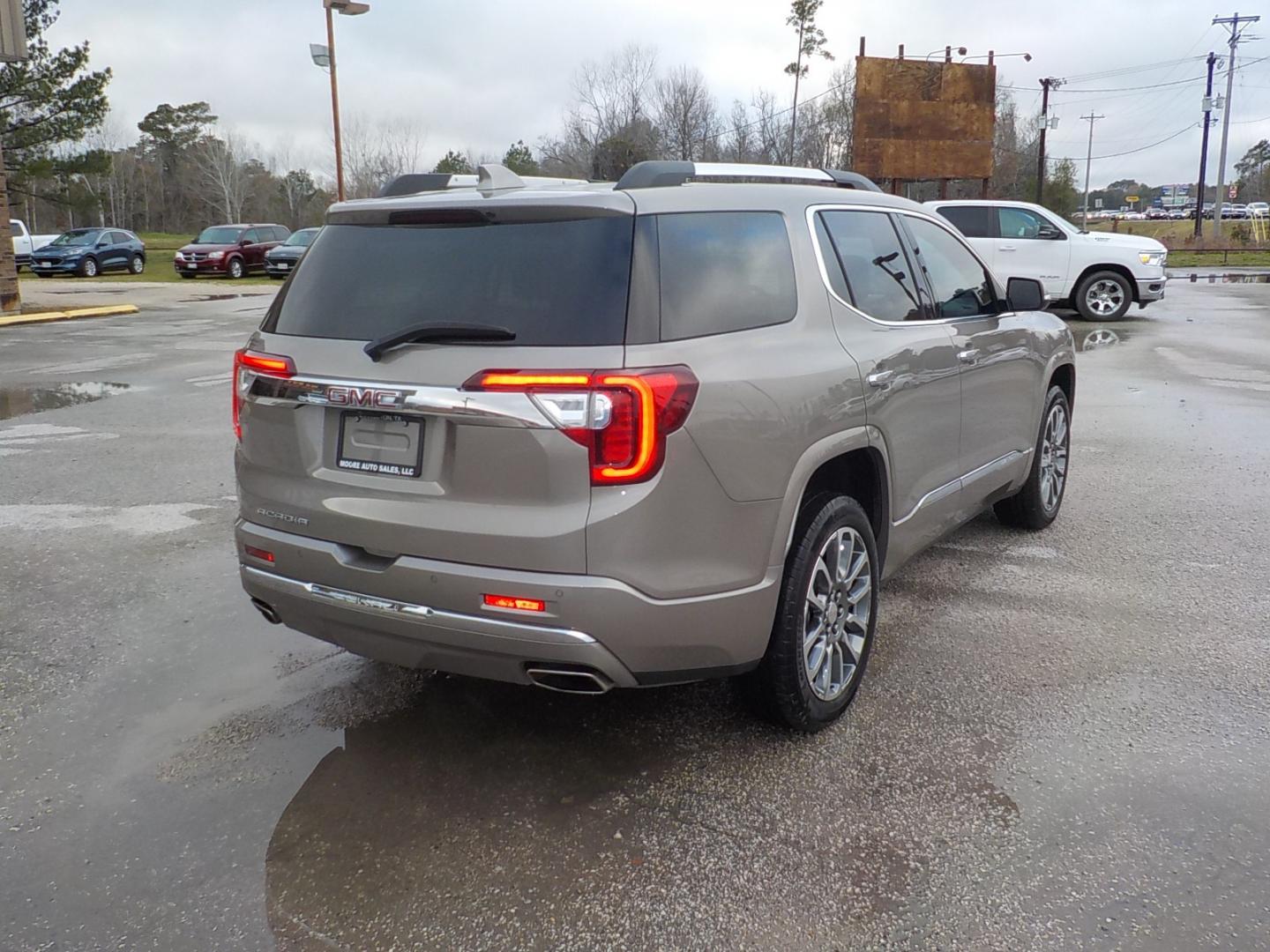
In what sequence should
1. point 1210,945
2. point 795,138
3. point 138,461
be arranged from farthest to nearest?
point 795,138
point 138,461
point 1210,945

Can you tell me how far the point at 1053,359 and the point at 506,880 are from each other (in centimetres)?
426

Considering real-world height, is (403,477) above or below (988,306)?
below

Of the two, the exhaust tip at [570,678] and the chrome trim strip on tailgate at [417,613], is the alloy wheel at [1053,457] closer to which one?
the exhaust tip at [570,678]

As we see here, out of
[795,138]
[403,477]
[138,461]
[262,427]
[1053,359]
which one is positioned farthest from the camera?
[795,138]

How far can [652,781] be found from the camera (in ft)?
11.0

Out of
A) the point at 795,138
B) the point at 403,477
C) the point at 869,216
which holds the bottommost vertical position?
the point at 403,477

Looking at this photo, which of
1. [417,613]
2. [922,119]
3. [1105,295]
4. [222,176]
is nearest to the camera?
[417,613]

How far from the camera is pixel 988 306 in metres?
5.03

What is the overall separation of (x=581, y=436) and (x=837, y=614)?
1.33 meters

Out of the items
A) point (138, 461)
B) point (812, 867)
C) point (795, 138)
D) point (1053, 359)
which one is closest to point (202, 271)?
point (795, 138)

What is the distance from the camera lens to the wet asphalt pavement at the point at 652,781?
2.68 meters

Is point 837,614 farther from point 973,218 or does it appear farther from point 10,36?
point 10,36

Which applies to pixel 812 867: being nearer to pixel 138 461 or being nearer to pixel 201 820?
pixel 201 820

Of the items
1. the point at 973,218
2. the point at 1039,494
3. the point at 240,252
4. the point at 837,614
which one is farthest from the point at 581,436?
the point at 240,252
